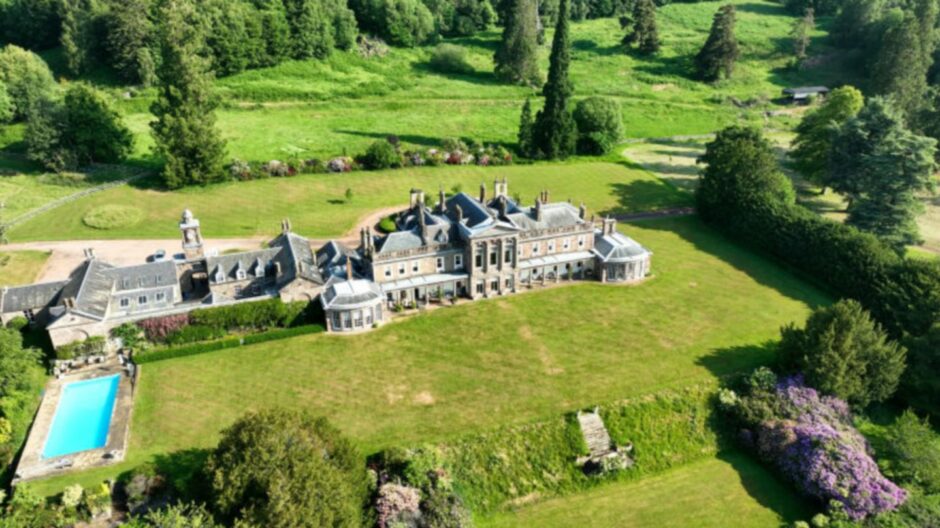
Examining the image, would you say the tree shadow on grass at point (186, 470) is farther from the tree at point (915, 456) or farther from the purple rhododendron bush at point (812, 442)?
→ the tree at point (915, 456)

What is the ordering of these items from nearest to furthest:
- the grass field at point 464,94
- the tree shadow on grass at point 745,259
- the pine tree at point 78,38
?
1. the tree shadow on grass at point 745,259
2. the grass field at point 464,94
3. the pine tree at point 78,38

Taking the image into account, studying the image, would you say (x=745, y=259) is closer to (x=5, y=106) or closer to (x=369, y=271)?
(x=369, y=271)

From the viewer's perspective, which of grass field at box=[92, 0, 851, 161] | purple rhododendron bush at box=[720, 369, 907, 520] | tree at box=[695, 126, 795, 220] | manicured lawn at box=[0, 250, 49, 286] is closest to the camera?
purple rhododendron bush at box=[720, 369, 907, 520]

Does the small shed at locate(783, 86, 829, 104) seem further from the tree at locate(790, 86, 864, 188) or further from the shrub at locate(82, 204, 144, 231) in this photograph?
the shrub at locate(82, 204, 144, 231)

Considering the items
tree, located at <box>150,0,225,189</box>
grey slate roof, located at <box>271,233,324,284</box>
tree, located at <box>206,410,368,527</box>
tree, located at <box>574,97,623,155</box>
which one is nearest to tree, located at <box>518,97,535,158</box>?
tree, located at <box>574,97,623,155</box>

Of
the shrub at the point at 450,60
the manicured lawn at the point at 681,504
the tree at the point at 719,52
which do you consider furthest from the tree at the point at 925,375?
the shrub at the point at 450,60

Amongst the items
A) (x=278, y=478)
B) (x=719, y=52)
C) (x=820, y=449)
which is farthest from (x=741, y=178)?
(x=719, y=52)

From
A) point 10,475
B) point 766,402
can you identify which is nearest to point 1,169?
point 10,475
